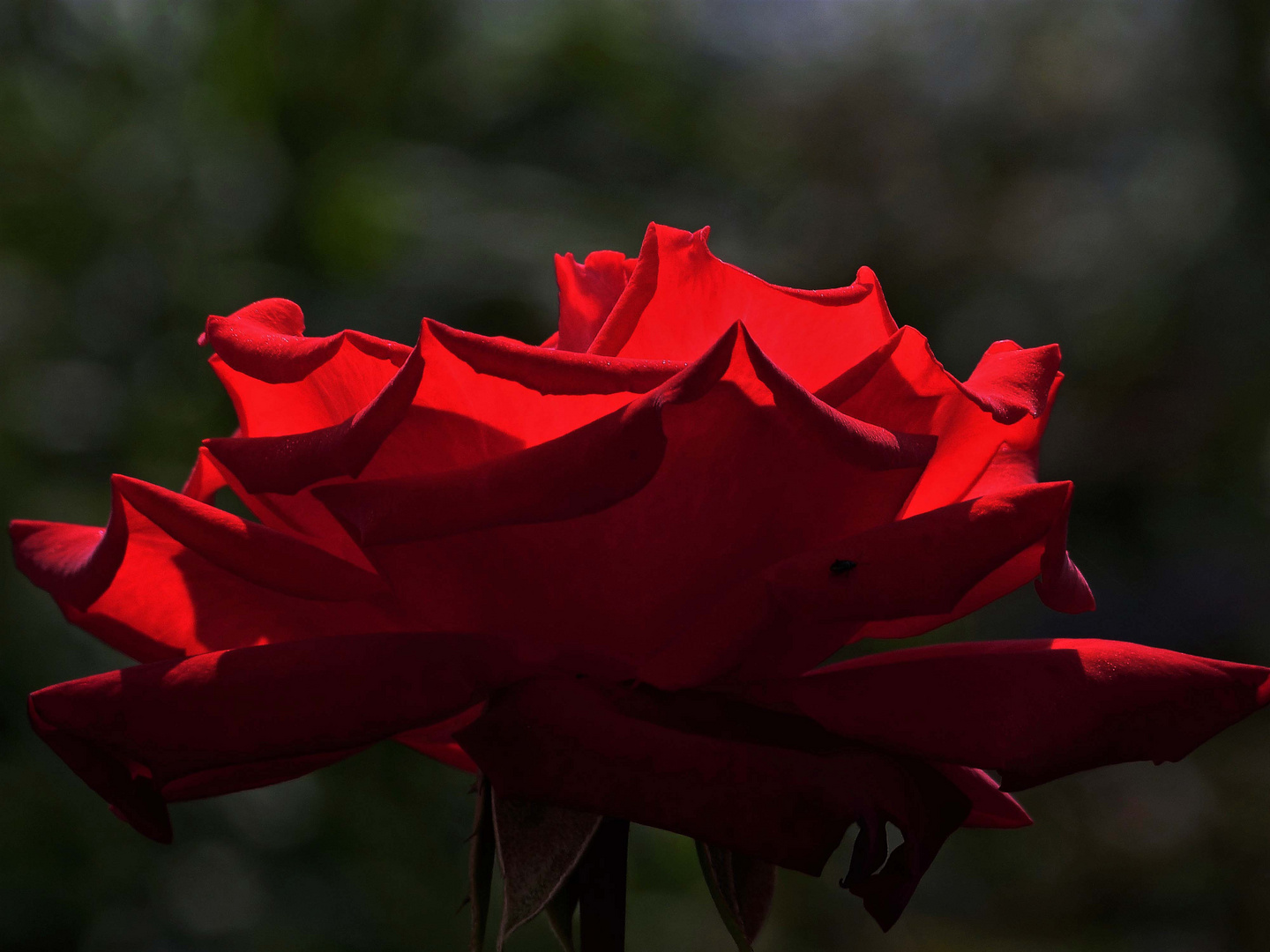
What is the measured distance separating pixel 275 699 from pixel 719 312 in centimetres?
17

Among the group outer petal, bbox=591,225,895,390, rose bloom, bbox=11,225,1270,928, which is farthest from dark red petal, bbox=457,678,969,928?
outer petal, bbox=591,225,895,390

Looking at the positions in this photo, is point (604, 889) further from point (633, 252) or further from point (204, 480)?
point (633, 252)

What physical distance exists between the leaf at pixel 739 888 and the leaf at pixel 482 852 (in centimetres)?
6

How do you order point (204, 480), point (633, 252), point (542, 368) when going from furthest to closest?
point (633, 252)
point (204, 480)
point (542, 368)

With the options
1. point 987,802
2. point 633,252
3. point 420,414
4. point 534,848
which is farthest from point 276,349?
point 633,252

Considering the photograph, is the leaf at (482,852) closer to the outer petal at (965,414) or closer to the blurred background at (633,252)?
the outer petal at (965,414)

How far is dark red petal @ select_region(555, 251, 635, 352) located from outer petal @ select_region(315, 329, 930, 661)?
0.36ft

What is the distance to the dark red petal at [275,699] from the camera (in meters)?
0.26

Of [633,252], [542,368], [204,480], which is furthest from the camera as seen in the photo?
[633,252]

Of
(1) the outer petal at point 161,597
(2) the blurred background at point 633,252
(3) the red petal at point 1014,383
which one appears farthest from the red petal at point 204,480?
(2) the blurred background at point 633,252

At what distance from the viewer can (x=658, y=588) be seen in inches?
11.2

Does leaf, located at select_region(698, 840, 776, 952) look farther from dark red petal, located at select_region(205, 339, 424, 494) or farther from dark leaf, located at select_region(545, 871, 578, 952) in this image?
dark red petal, located at select_region(205, 339, 424, 494)

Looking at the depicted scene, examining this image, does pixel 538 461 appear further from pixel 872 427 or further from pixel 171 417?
pixel 171 417

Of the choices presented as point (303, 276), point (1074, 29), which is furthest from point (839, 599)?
point (1074, 29)
